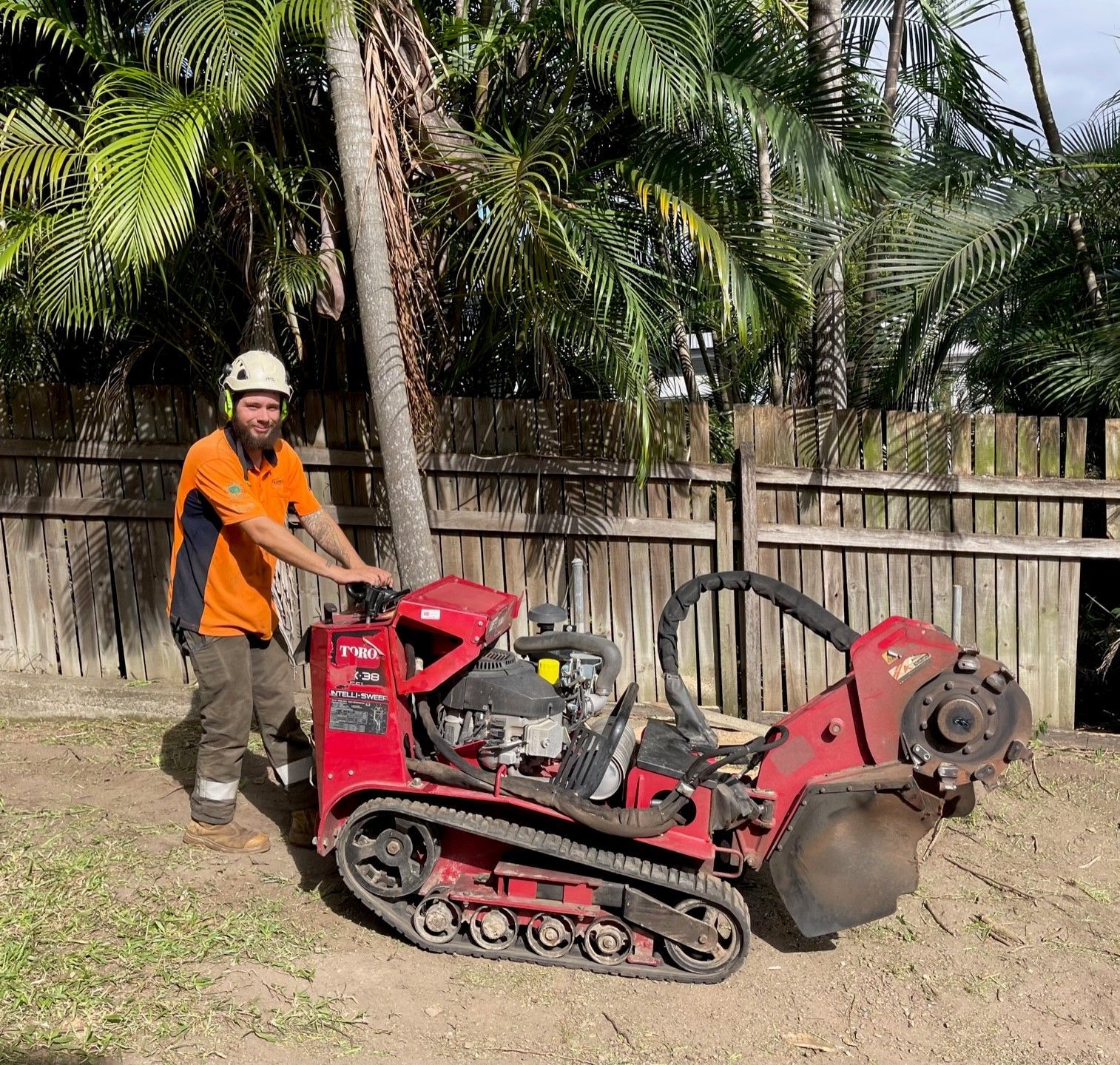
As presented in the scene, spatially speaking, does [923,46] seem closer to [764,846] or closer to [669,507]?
[669,507]

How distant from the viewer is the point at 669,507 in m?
6.09

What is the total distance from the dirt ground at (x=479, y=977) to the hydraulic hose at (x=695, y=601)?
2.69 ft

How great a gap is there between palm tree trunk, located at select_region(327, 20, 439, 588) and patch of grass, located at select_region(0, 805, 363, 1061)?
6.05 feet

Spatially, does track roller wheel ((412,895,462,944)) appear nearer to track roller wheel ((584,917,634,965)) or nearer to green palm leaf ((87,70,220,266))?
track roller wheel ((584,917,634,965))

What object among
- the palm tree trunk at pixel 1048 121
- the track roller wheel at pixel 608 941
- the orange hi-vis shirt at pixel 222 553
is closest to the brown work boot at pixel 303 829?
the orange hi-vis shirt at pixel 222 553

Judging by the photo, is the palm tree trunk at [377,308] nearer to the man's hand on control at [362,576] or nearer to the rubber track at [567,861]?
the man's hand on control at [362,576]

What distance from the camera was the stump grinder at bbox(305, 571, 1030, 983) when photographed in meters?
3.69

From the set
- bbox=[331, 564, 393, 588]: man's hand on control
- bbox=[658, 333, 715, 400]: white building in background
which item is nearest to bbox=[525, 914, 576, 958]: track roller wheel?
bbox=[331, 564, 393, 588]: man's hand on control

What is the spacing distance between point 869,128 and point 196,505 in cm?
368

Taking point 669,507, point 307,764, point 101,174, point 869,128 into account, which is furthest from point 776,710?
point 101,174

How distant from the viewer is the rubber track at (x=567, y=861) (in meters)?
3.71

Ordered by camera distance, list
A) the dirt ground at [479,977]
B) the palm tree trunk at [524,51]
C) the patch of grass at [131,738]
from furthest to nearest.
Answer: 1. the palm tree trunk at [524,51]
2. the patch of grass at [131,738]
3. the dirt ground at [479,977]

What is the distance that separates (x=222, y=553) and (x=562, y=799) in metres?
1.79

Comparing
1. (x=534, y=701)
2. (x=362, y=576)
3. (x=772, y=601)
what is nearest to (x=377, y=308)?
(x=362, y=576)
